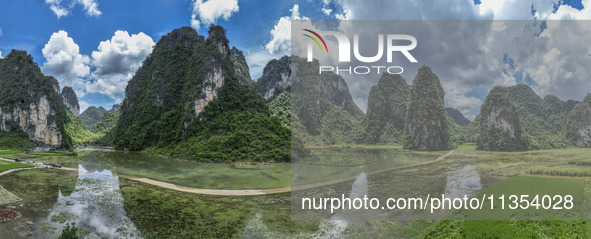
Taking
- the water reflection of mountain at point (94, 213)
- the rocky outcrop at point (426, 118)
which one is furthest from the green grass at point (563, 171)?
the rocky outcrop at point (426, 118)

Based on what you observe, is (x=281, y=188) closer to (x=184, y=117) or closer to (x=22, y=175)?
(x=22, y=175)

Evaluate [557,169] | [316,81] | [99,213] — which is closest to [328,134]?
[316,81]

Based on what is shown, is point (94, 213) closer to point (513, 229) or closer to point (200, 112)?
point (513, 229)

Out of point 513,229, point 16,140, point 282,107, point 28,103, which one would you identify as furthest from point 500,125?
point 28,103

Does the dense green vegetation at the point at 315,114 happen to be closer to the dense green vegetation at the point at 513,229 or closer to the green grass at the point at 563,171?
the green grass at the point at 563,171

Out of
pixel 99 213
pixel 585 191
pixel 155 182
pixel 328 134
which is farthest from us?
pixel 328 134

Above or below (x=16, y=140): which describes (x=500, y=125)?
above

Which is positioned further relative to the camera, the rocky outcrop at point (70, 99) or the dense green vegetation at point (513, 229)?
the rocky outcrop at point (70, 99)
